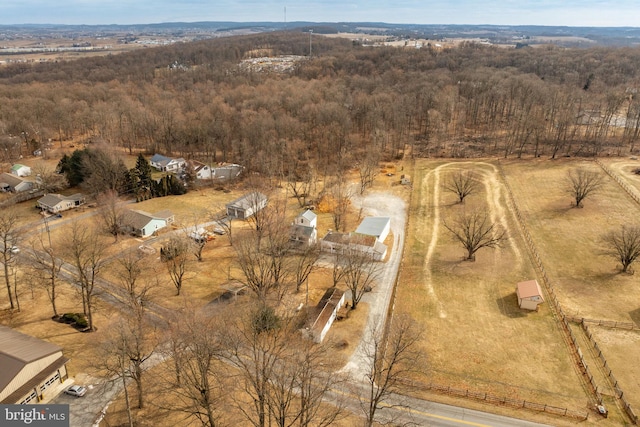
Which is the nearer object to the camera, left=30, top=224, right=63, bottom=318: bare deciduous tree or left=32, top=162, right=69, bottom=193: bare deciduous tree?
left=30, top=224, right=63, bottom=318: bare deciduous tree

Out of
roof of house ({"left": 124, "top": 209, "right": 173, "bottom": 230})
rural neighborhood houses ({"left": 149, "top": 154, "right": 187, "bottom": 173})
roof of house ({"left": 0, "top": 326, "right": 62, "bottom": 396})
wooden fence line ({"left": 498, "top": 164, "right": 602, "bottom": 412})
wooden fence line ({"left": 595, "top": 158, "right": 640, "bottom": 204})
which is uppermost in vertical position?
roof of house ({"left": 0, "top": 326, "right": 62, "bottom": 396})

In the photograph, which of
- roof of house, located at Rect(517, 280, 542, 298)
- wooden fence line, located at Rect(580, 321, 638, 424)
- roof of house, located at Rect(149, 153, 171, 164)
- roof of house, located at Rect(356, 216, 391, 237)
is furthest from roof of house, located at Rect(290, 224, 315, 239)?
roof of house, located at Rect(149, 153, 171, 164)

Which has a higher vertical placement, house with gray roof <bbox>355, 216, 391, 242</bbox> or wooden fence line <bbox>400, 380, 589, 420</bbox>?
house with gray roof <bbox>355, 216, 391, 242</bbox>

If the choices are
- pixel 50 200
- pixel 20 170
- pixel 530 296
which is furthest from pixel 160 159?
pixel 530 296

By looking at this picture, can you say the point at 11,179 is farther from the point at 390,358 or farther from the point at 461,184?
the point at 461,184

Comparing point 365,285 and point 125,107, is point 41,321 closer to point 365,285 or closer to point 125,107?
point 365,285

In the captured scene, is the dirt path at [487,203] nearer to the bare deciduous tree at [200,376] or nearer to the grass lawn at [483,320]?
the grass lawn at [483,320]

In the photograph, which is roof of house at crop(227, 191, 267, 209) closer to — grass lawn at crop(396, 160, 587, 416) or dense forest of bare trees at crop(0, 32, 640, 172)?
dense forest of bare trees at crop(0, 32, 640, 172)

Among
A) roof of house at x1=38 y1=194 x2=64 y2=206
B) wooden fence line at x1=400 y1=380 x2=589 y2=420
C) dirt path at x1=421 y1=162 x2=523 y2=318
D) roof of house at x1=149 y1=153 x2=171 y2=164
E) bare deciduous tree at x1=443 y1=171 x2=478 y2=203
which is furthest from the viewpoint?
roof of house at x1=149 y1=153 x2=171 y2=164
